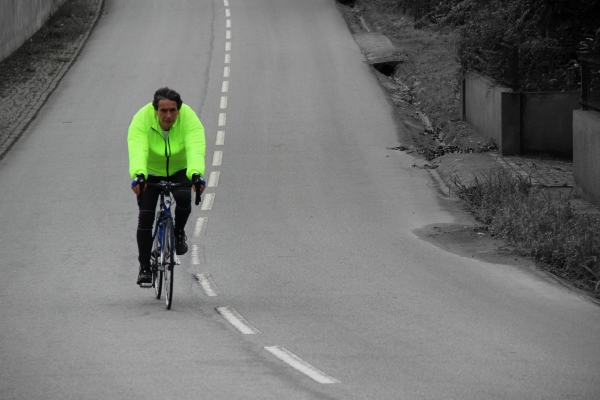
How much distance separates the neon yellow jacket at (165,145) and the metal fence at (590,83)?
8246 millimetres

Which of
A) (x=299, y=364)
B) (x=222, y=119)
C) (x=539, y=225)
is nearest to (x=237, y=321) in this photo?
(x=299, y=364)

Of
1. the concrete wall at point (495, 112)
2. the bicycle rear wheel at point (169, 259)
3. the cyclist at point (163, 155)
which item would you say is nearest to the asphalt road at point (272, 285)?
the bicycle rear wheel at point (169, 259)

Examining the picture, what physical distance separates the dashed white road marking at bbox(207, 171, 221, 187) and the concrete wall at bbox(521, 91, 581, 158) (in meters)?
5.89

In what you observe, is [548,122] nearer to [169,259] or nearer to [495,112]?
[495,112]

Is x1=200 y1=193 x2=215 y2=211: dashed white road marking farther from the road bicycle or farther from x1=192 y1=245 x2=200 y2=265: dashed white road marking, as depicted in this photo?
the road bicycle

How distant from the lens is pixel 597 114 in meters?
15.5

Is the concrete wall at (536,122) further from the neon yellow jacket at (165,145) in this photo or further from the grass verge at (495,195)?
the neon yellow jacket at (165,145)

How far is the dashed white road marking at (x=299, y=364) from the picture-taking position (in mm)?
6941

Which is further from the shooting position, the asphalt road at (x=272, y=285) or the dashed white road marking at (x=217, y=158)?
the dashed white road marking at (x=217, y=158)

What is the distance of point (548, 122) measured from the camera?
1930 centimetres

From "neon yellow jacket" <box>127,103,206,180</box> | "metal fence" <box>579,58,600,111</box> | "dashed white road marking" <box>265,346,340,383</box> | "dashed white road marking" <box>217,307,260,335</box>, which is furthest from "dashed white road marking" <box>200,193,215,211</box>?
"dashed white road marking" <box>265,346,340,383</box>

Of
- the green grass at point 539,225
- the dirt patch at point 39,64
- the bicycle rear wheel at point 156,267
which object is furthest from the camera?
the dirt patch at point 39,64

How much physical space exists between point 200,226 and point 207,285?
3.38m

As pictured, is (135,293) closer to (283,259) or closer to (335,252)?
(283,259)
